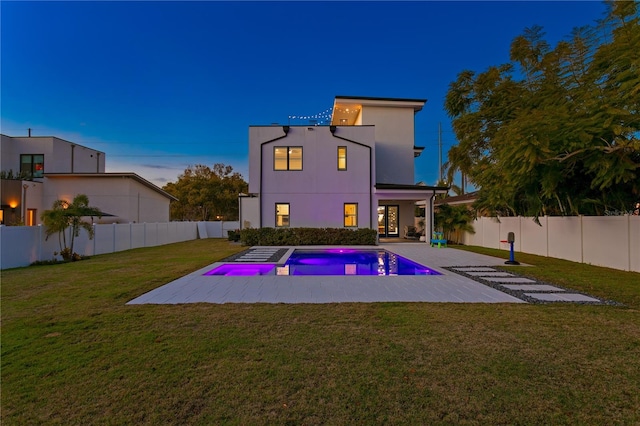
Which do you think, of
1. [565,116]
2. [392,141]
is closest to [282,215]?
[392,141]

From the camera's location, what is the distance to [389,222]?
22.1m

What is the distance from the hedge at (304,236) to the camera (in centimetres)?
1714

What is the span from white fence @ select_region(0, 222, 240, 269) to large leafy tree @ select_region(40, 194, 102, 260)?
25cm

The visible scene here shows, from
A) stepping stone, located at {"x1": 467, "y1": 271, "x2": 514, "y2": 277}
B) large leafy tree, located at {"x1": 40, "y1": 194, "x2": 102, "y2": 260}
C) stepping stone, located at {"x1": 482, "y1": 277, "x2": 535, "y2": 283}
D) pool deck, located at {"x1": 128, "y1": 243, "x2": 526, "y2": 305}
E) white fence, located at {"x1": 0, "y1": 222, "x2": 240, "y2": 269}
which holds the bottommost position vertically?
pool deck, located at {"x1": 128, "y1": 243, "x2": 526, "y2": 305}

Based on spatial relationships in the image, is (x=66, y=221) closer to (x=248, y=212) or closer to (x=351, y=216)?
(x=248, y=212)

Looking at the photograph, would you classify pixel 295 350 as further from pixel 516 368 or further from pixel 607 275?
pixel 607 275

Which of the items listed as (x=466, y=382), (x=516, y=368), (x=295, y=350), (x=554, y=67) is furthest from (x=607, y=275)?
(x=295, y=350)

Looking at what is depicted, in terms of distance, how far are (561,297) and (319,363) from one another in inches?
221

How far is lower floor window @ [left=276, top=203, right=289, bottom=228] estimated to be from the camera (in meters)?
18.1

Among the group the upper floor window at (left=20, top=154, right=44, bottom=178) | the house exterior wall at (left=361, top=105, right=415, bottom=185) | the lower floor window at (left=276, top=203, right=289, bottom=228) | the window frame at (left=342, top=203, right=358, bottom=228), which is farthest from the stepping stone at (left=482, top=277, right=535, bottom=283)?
the upper floor window at (left=20, top=154, right=44, bottom=178)

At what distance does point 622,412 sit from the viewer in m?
2.46

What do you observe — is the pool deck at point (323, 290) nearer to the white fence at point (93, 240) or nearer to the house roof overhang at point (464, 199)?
the white fence at point (93, 240)

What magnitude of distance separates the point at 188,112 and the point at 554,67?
2841 centimetres

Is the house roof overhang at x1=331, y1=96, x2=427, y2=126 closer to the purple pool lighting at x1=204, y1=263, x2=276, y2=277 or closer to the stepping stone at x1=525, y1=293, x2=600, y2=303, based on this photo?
the purple pool lighting at x1=204, y1=263, x2=276, y2=277
